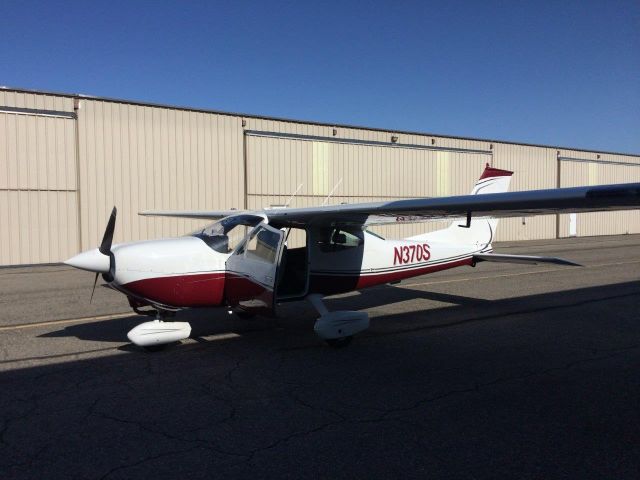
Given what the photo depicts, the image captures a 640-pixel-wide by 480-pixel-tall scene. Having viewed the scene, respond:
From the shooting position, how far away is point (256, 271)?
6379mm

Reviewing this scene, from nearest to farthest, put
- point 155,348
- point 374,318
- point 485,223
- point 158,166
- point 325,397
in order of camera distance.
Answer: point 325,397
point 155,348
point 374,318
point 485,223
point 158,166

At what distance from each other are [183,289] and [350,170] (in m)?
18.9

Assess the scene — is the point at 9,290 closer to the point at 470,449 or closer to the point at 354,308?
the point at 354,308

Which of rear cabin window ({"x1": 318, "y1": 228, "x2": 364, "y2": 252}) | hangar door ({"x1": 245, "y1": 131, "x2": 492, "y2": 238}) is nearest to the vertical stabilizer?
rear cabin window ({"x1": 318, "y1": 228, "x2": 364, "y2": 252})

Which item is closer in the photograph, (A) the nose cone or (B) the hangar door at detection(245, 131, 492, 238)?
(A) the nose cone

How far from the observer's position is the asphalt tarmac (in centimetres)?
351

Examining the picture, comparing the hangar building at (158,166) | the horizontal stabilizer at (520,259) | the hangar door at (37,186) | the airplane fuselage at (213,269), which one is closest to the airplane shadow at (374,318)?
the airplane fuselage at (213,269)

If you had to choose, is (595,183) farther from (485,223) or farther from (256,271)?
(256,271)

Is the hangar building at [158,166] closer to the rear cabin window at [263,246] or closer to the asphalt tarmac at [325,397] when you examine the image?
the asphalt tarmac at [325,397]

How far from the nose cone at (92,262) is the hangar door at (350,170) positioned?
14.9m

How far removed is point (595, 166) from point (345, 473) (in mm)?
37872

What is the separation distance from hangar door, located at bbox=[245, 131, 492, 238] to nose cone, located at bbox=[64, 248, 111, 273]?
1487 cm

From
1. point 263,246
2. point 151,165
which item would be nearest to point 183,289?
point 263,246

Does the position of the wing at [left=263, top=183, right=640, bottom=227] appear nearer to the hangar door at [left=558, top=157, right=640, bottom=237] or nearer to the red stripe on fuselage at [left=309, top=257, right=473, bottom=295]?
the red stripe on fuselage at [left=309, top=257, right=473, bottom=295]
